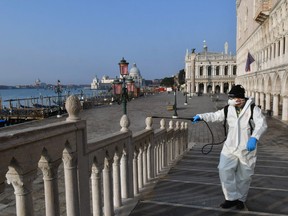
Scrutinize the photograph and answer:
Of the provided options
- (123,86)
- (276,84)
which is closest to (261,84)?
(276,84)

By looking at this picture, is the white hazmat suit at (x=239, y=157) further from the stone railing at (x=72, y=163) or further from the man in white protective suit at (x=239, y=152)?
the stone railing at (x=72, y=163)

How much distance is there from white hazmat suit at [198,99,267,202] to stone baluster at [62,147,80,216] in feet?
7.16

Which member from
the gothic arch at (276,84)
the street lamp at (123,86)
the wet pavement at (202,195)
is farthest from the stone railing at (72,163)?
the gothic arch at (276,84)

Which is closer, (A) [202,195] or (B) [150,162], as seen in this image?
(A) [202,195]

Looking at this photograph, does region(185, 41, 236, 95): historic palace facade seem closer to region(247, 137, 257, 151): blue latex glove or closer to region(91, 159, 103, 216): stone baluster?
region(247, 137, 257, 151): blue latex glove

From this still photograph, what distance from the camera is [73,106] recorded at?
8.02 feet

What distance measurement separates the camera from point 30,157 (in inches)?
75.9

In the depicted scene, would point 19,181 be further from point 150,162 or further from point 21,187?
point 150,162

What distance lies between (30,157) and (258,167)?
6091 millimetres

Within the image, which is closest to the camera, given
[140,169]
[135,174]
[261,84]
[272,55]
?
[135,174]

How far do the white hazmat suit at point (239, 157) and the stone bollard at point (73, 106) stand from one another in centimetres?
231

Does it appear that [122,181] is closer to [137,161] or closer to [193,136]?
[137,161]

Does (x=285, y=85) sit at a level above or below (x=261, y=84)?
below

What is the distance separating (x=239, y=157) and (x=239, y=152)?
72 mm
